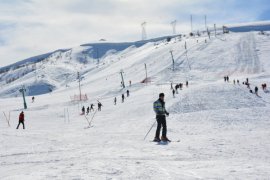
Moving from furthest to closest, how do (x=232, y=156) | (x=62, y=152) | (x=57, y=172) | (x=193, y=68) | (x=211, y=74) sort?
(x=193, y=68), (x=211, y=74), (x=62, y=152), (x=232, y=156), (x=57, y=172)

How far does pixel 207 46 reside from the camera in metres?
132

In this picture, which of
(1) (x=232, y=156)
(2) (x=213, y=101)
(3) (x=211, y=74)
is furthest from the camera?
(3) (x=211, y=74)

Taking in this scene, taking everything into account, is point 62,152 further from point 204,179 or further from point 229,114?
point 229,114

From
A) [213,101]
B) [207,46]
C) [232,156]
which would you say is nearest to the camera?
[232,156]

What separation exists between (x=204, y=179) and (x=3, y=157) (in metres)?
6.70

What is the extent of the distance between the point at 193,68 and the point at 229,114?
80355mm

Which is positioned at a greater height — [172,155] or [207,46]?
[207,46]

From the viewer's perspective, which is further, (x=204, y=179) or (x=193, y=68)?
(x=193, y=68)

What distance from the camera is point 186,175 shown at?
7.37 m

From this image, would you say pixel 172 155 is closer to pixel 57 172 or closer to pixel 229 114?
pixel 57 172

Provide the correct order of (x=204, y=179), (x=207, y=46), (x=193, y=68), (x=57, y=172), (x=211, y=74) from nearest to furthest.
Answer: (x=204, y=179) < (x=57, y=172) < (x=211, y=74) < (x=193, y=68) < (x=207, y=46)

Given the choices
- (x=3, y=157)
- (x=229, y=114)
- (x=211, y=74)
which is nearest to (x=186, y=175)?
(x=3, y=157)

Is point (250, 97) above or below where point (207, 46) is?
below

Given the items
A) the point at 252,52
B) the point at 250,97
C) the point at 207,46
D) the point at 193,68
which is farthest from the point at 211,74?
the point at 250,97
